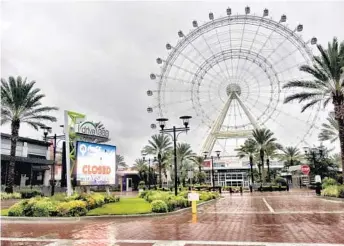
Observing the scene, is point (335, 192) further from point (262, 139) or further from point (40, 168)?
point (40, 168)

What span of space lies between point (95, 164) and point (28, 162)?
29989 millimetres

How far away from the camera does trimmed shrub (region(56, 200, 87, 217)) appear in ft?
54.1

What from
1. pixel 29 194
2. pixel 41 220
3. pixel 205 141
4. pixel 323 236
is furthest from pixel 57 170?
pixel 323 236

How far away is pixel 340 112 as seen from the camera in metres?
26.2

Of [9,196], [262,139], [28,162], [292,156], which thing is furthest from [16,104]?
[292,156]

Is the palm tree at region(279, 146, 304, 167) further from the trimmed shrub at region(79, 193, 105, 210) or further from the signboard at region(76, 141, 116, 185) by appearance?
the trimmed shrub at region(79, 193, 105, 210)

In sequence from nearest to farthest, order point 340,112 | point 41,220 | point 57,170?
1. point 41,220
2. point 340,112
3. point 57,170

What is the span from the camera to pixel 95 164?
78.9 ft

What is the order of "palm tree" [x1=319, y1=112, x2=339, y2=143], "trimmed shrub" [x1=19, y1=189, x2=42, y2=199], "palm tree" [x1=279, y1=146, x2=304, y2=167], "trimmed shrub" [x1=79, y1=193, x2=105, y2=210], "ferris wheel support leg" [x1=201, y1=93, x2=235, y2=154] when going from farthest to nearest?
1. "palm tree" [x1=279, y1=146, x2=304, y2=167]
2. "ferris wheel support leg" [x1=201, y1=93, x2=235, y2=154]
3. "palm tree" [x1=319, y1=112, x2=339, y2=143]
4. "trimmed shrub" [x1=19, y1=189, x2=42, y2=199]
5. "trimmed shrub" [x1=79, y1=193, x2=105, y2=210]

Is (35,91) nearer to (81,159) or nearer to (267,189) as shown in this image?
(81,159)

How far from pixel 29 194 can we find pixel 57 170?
3845 centimetres

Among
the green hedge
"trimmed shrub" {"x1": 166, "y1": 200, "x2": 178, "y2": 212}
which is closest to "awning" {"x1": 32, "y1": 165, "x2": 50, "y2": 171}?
"trimmed shrub" {"x1": 166, "y1": 200, "x2": 178, "y2": 212}

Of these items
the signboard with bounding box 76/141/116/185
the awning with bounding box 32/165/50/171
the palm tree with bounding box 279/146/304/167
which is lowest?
the signboard with bounding box 76/141/116/185

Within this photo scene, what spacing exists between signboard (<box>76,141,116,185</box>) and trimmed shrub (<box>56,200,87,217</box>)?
5187mm
